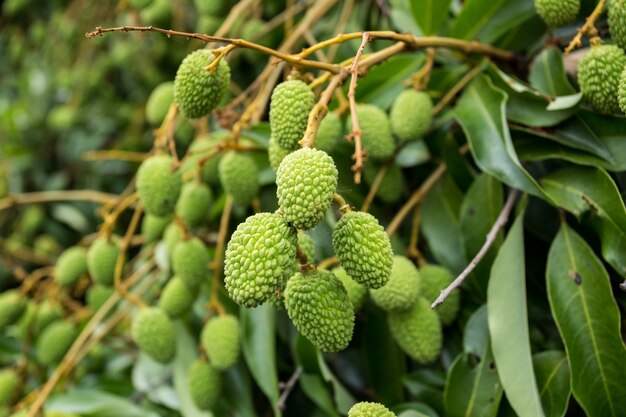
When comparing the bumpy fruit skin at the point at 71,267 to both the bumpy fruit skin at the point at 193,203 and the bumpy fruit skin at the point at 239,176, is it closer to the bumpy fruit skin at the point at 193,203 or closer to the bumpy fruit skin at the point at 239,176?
the bumpy fruit skin at the point at 193,203

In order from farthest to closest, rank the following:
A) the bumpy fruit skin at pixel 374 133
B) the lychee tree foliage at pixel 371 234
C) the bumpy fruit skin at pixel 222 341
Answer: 1. the bumpy fruit skin at pixel 222 341
2. the bumpy fruit skin at pixel 374 133
3. the lychee tree foliage at pixel 371 234

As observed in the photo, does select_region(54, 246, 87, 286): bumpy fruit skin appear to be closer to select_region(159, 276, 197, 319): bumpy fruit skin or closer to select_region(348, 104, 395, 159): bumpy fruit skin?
select_region(159, 276, 197, 319): bumpy fruit skin

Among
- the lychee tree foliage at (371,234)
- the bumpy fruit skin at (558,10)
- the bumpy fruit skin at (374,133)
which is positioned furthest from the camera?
the bumpy fruit skin at (374,133)

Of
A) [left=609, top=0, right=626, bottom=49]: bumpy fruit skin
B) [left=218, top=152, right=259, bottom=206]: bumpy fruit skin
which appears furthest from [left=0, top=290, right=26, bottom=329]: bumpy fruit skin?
[left=609, top=0, right=626, bottom=49]: bumpy fruit skin

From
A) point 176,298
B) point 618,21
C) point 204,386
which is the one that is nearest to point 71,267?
point 176,298

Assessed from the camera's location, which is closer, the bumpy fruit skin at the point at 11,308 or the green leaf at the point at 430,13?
the green leaf at the point at 430,13

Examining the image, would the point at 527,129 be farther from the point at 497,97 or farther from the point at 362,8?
the point at 362,8

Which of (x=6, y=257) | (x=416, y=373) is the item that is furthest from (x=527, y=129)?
(x=6, y=257)

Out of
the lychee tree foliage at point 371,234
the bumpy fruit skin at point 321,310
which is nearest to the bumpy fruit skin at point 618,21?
the lychee tree foliage at point 371,234
